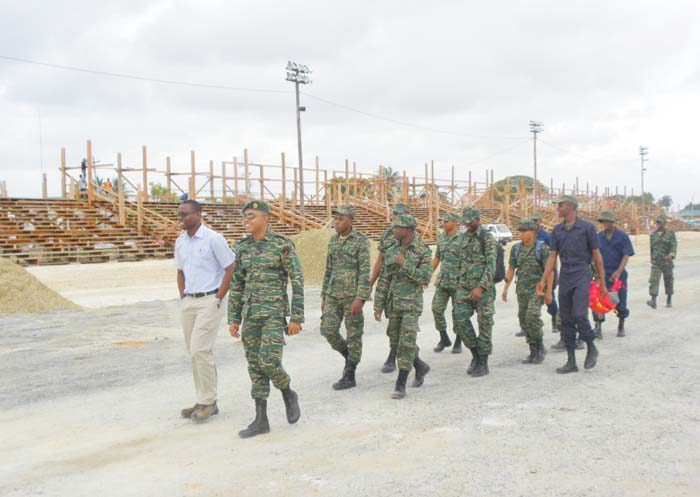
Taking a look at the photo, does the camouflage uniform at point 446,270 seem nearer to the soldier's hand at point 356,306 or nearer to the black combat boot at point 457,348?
the black combat boot at point 457,348

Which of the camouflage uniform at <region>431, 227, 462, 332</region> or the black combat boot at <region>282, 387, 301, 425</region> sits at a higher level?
the camouflage uniform at <region>431, 227, 462, 332</region>

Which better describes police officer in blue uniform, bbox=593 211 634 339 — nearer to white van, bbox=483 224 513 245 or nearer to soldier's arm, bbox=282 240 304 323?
soldier's arm, bbox=282 240 304 323

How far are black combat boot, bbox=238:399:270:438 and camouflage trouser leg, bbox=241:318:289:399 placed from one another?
0.23 feet

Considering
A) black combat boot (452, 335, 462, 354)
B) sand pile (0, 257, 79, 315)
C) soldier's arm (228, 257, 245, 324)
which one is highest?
soldier's arm (228, 257, 245, 324)

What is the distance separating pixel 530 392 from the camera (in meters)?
6.06

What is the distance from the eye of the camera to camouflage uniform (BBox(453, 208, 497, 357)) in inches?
266

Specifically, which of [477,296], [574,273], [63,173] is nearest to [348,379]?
[477,296]

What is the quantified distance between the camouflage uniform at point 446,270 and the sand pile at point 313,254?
36.9ft

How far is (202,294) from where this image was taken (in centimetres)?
530

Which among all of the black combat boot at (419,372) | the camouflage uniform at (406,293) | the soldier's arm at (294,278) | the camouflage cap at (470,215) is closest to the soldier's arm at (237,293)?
the soldier's arm at (294,278)

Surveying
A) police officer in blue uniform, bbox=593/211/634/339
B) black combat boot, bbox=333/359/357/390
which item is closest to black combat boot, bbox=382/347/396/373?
black combat boot, bbox=333/359/357/390

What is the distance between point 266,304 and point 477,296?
2.55 m

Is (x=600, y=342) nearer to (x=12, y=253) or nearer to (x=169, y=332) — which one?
(x=169, y=332)

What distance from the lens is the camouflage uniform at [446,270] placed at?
7.12 metres
